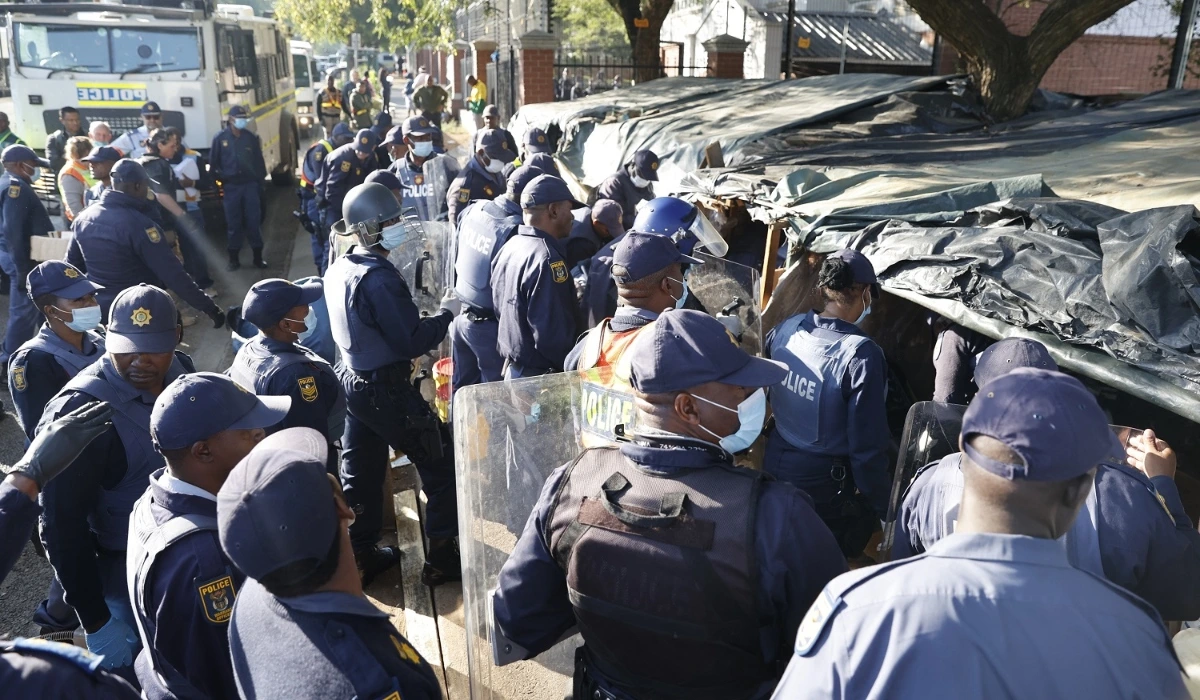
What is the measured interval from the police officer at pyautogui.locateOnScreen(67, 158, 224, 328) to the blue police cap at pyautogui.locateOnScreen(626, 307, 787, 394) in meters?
5.02

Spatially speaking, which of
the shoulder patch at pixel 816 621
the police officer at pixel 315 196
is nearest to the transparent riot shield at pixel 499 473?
the shoulder patch at pixel 816 621

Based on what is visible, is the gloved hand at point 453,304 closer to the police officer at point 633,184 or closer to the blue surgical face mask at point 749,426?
the police officer at point 633,184

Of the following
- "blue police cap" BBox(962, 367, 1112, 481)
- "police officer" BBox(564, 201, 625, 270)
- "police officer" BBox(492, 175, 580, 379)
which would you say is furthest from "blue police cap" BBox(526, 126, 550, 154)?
"blue police cap" BBox(962, 367, 1112, 481)

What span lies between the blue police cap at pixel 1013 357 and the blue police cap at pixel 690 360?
950 millimetres

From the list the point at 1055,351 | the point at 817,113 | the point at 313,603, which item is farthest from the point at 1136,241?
the point at 817,113

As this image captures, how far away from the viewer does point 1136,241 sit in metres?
3.29

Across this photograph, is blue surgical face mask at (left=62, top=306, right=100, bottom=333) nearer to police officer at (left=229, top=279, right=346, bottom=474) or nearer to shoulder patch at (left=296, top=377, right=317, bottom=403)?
police officer at (left=229, top=279, right=346, bottom=474)

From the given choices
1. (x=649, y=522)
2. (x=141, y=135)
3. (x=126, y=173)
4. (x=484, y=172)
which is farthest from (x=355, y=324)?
Answer: (x=141, y=135)

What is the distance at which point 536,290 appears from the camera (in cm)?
455

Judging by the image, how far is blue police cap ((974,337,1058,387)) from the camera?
2.72 metres

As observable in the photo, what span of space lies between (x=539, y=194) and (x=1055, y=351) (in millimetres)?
2745

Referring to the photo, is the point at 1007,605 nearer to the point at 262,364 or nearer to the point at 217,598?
the point at 217,598

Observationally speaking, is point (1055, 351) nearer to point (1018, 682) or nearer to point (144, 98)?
point (1018, 682)

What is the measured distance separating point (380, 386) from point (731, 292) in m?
1.93
